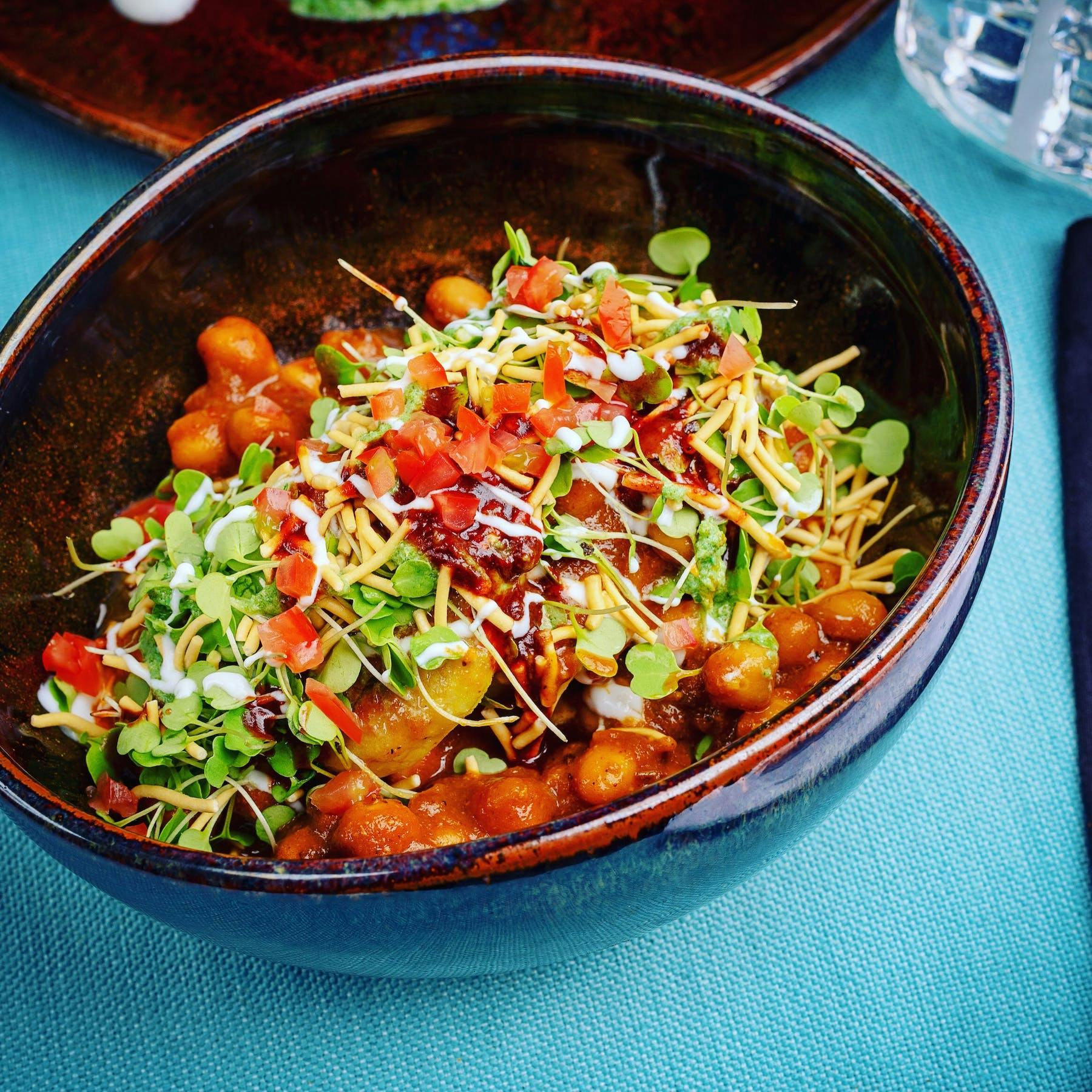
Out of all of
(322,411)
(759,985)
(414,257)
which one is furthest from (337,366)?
(759,985)

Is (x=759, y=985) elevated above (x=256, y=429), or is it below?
below

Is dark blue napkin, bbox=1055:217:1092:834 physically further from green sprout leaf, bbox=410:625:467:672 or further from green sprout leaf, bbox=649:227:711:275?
green sprout leaf, bbox=410:625:467:672

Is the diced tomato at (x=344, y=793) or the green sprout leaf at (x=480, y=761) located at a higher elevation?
the diced tomato at (x=344, y=793)

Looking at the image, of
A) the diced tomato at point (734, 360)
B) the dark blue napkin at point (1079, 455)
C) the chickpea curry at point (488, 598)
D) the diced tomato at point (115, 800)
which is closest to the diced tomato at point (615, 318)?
the chickpea curry at point (488, 598)

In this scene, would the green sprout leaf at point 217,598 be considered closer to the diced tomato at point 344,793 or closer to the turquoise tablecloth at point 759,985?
the diced tomato at point 344,793

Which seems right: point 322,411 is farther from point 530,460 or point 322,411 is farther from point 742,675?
point 742,675

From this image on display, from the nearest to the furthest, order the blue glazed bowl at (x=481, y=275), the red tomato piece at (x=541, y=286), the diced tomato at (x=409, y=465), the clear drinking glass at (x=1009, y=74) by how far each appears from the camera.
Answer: the blue glazed bowl at (x=481, y=275) < the diced tomato at (x=409, y=465) < the red tomato piece at (x=541, y=286) < the clear drinking glass at (x=1009, y=74)

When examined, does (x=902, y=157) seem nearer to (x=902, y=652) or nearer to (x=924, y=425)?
(x=924, y=425)
